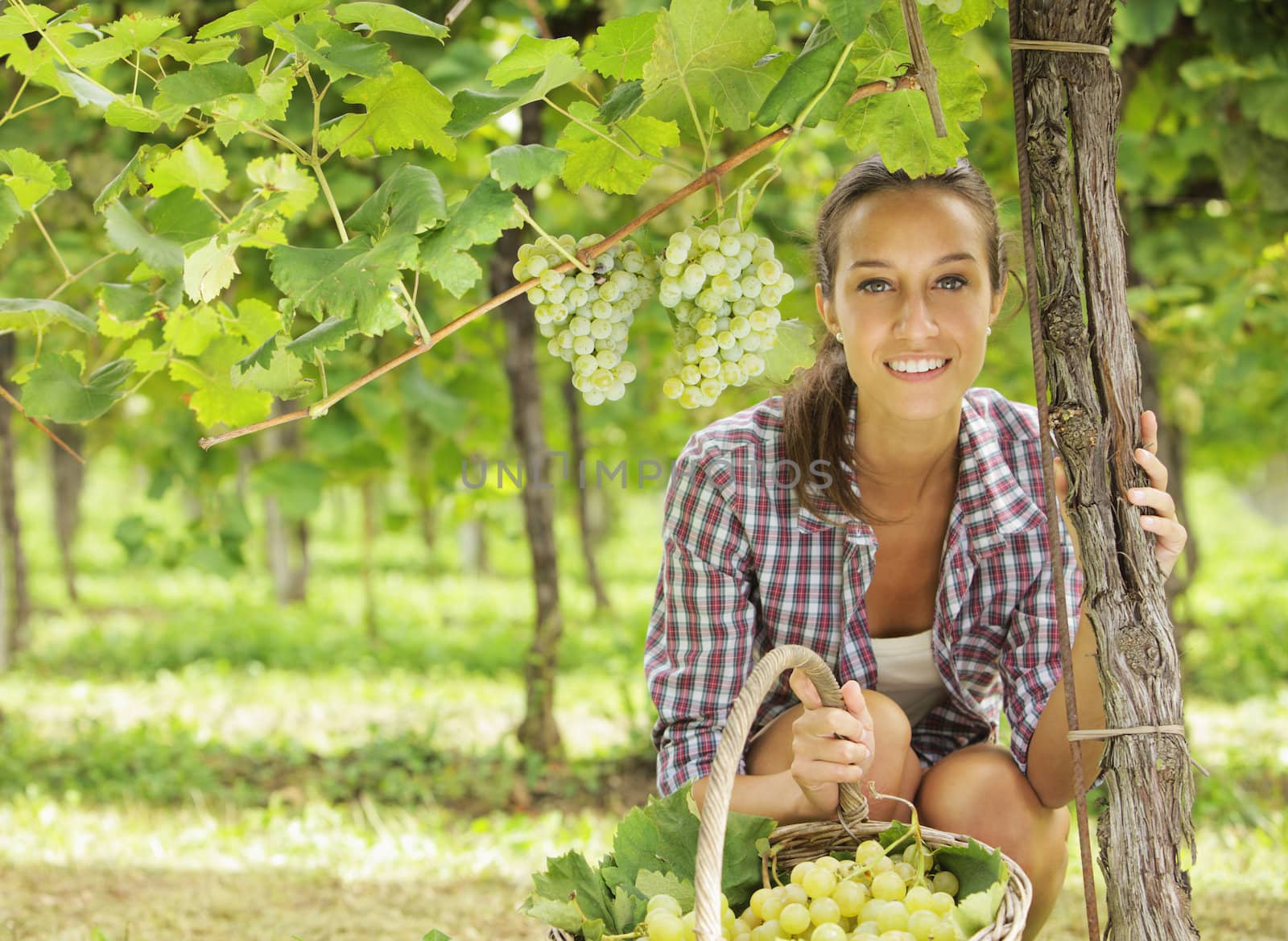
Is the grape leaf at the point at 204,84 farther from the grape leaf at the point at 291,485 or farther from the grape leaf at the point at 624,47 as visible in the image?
the grape leaf at the point at 291,485

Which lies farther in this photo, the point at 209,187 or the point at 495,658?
the point at 495,658

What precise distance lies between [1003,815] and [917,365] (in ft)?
2.45

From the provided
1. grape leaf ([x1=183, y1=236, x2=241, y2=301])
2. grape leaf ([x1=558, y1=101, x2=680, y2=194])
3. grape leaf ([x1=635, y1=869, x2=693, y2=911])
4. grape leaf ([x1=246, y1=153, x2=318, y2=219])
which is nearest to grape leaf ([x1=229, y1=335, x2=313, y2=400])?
grape leaf ([x1=183, y1=236, x2=241, y2=301])

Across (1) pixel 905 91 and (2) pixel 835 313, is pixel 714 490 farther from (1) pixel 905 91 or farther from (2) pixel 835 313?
(1) pixel 905 91

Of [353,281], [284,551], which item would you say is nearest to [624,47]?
[353,281]

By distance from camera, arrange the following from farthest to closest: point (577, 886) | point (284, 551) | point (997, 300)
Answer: point (284, 551), point (997, 300), point (577, 886)

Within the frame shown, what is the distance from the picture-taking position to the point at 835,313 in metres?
1.93

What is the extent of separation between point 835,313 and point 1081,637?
652 mm

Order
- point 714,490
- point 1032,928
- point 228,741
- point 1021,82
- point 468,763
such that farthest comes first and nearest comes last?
point 228,741, point 468,763, point 714,490, point 1032,928, point 1021,82

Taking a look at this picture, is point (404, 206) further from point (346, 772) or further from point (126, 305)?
point (346, 772)

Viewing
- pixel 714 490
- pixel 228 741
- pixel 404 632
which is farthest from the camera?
pixel 404 632

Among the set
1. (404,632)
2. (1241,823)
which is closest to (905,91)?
(1241,823)

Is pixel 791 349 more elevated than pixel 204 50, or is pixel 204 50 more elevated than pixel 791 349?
pixel 204 50

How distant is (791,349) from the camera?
1540 mm
